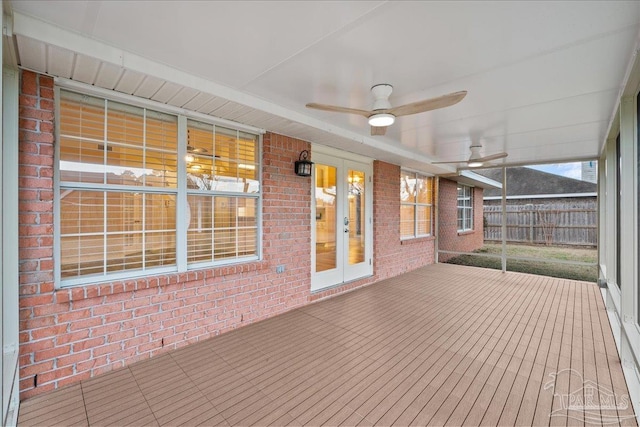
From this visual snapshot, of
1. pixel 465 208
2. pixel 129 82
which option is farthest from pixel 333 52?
pixel 465 208

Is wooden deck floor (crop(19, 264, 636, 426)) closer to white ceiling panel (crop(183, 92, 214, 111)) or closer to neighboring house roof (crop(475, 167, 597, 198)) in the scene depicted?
white ceiling panel (crop(183, 92, 214, 111))

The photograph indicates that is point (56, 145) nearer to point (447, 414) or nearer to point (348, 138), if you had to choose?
point (348, 138)

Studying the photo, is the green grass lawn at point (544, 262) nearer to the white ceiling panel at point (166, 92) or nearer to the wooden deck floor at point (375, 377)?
the wooden deck floor at point (375, 377)

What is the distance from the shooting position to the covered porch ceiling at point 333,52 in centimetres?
171

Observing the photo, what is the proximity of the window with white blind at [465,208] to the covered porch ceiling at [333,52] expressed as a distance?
21.1ft

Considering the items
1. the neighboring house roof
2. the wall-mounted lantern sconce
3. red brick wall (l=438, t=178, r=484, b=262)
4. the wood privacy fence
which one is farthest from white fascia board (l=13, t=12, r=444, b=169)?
the neighboring house roof

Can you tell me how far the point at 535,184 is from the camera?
1487 cm

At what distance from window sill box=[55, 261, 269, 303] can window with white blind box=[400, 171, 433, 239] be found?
4367 mm

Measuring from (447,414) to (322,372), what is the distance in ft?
3.33

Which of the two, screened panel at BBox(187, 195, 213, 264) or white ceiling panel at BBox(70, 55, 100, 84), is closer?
white ceiling panel at BBox(70, 55, 100, 84)

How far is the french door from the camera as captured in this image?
15.3 ft

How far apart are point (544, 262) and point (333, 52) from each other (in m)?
8.12

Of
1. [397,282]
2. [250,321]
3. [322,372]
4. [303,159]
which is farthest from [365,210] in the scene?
[322,372]

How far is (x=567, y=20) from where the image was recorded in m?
1.75
